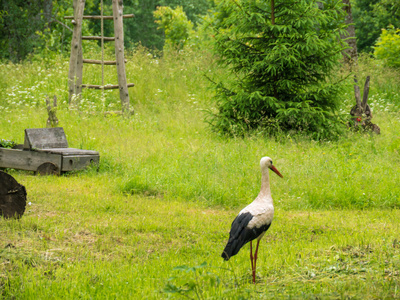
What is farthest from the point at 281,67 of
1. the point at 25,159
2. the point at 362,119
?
the point at 25,159

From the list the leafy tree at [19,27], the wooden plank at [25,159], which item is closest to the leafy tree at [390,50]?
the wooden plank at [25,159]

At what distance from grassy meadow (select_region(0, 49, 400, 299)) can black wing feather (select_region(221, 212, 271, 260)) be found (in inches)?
10.9

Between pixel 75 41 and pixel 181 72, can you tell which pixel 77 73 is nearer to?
pixel 75 41

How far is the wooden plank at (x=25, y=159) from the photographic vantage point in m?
7.86

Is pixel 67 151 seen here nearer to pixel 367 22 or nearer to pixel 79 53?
pixel 79 53

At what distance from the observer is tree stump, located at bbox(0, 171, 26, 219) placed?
523 centimetres

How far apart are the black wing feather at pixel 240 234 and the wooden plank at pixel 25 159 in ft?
16.1

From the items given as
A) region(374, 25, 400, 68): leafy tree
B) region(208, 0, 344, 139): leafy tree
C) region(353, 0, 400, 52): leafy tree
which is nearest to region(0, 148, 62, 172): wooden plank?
region(208, 0, 344, 139): leafy tree

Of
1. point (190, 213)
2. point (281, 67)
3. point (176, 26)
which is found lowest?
point (190, 213)

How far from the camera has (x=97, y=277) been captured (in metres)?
3.98

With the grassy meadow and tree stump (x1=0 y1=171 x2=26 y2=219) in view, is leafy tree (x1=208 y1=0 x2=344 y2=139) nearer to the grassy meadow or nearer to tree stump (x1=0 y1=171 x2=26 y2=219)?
the grassy meadow

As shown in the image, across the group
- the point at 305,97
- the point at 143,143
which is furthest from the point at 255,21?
the point at 143,143

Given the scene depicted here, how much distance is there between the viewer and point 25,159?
25.9 ft

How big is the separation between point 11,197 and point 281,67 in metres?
6.77
